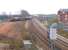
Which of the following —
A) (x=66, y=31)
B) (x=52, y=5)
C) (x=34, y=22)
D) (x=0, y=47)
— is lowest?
(x=0, y=47)

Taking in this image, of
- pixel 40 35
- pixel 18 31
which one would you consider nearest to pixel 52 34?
pixel 40 35

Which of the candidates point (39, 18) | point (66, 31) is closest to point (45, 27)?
point (39, 18)

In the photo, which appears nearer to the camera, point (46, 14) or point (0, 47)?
point (0, 47)

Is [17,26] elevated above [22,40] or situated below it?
above

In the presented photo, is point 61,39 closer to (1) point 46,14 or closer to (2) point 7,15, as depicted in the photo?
(1) point 46,14

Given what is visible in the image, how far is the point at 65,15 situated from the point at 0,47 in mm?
1387

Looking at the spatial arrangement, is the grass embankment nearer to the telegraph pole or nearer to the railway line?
the railway line

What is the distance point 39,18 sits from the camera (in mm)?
3145

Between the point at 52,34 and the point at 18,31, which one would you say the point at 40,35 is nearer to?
the point at 52,34

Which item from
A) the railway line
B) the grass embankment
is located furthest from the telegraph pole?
the grass embankment

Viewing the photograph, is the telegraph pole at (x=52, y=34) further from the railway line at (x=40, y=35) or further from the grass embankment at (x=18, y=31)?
the grass embankment at (x=18, y=31)

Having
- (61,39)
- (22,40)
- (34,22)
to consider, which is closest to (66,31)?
(61,39)

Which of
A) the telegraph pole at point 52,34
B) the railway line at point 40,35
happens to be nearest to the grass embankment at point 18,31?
the railway line at point 40,35

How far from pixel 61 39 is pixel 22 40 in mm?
736
